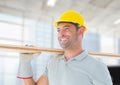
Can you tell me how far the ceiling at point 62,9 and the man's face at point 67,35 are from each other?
5489 millimetres

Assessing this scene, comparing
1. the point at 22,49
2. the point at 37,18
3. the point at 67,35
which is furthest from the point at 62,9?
the point at 22,49

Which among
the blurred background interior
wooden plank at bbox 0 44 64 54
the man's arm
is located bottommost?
the man's arm

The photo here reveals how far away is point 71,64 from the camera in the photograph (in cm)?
165

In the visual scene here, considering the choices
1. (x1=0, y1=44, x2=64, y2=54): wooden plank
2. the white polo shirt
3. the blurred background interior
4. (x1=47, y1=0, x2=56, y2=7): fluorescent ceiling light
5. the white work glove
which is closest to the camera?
(x1=0, y1=44, x2=64, y2=54): wooden plank

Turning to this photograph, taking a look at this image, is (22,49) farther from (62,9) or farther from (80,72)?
(62,9)

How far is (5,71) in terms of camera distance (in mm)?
6352

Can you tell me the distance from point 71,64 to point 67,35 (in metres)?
0.22

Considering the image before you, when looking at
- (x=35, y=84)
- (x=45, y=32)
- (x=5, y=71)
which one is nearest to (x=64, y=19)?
(x=35, y=84)

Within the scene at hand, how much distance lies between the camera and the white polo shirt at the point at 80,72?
60.9 inches

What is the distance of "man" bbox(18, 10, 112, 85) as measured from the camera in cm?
157

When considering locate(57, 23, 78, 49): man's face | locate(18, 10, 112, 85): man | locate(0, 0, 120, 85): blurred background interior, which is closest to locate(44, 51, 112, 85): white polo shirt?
locate(18, 10, 112, 85): man

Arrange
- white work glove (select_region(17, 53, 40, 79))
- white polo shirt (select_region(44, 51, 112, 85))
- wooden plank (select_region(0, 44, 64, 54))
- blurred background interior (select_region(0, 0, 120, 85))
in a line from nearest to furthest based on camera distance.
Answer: wooden plank (select_region(0, 44, 64, 54))
white polo shirt (select_region(44, 51, 112, 85))
white work glove (select_region(17, 53, 40, 79))
blurred background interior (select_region(0, 0, 120, 85))

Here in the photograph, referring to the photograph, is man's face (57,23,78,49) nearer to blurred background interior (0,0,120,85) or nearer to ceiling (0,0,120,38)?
blurred background interior (0,0,120,85)

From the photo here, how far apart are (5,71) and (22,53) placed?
4.86 m
